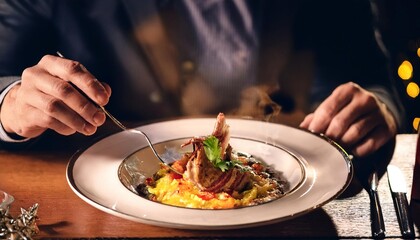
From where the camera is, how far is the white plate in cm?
88

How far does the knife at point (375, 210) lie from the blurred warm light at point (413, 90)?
157cm

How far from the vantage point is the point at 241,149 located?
1296mm

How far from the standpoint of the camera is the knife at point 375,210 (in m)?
0.90

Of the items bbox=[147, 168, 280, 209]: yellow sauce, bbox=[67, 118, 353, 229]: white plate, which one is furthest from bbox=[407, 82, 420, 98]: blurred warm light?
bbox=[147, 168, 280, 209]: yellow sauce

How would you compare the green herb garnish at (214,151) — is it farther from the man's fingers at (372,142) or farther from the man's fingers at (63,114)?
the man's fingers at (372,142)

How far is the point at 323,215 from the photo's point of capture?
98 cm

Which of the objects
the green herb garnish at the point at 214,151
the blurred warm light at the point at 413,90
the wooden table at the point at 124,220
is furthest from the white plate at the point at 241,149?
the blurred warm light at the point at 413,90

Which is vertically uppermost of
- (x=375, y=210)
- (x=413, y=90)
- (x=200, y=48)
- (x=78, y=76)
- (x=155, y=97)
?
(x=78, y=76)

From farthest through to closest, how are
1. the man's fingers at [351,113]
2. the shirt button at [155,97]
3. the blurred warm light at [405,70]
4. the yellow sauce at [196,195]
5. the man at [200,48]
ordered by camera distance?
the blurred warm light at [405,70] < the shirt button at [155,97] < the man at [200,48] < the man's fingers at [351,113] < the yellow sauce at [196,195]

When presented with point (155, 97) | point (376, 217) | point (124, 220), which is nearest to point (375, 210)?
point (376, 217)

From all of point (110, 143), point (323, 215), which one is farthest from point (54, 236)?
point (323, 215)

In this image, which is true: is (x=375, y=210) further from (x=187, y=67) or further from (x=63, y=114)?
(x=187, y=67)

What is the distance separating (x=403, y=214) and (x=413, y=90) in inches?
68.0

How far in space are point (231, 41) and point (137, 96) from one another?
20.4 inches
